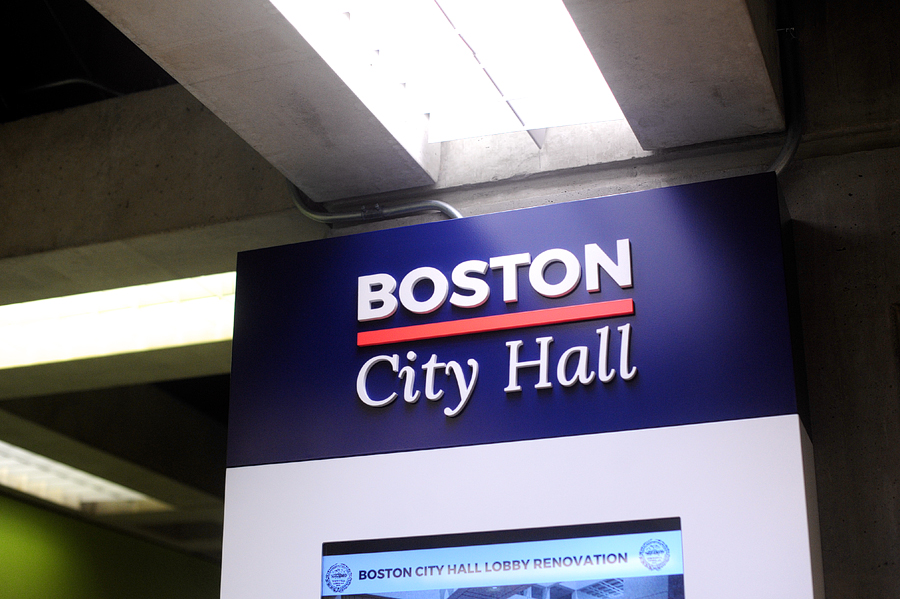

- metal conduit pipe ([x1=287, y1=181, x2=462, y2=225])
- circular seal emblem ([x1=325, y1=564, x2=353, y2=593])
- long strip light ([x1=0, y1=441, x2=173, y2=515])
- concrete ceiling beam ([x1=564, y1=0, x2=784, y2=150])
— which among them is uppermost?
concrete ceiling beam ([x1=564, y1=0, x2=784, y2=150])

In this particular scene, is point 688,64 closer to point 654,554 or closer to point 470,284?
point 470,284

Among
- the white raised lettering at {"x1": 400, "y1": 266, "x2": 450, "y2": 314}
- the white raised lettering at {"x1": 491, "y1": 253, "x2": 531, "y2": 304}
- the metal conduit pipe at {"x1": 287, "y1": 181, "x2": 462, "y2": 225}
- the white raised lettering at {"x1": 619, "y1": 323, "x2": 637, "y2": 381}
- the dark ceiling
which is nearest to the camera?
the white raised lettering at {"x1": 619, "y1": 323, "x2": 637, "y2": 381}

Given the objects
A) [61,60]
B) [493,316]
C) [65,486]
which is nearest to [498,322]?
[493,316]

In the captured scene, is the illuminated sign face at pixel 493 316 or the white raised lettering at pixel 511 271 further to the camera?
the white raised lettering at pixel 511 271

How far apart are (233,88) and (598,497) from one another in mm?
1956

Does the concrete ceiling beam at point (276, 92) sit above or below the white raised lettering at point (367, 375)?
above

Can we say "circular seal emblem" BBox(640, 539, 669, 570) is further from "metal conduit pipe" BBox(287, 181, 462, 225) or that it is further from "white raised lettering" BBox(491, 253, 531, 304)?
"metal conduit pipe" BBox(287, 181, 462, 225)

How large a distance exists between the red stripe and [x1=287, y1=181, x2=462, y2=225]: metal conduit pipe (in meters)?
0.62

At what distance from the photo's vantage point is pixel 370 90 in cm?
385

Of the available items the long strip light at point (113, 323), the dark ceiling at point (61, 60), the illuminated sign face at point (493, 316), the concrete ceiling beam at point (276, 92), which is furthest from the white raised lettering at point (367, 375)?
the long strip light at point (113, 323)

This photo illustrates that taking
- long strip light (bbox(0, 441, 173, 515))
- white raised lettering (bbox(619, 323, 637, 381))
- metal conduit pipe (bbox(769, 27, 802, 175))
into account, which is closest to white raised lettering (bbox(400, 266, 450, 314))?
white raised lettering (bbox(619, 323, 637, 381))

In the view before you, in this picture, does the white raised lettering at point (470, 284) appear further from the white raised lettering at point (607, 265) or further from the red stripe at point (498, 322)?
the white raised lettering at point (607, 265)

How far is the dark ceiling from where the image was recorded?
17.3ft

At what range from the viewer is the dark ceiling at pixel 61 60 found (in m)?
5.27
